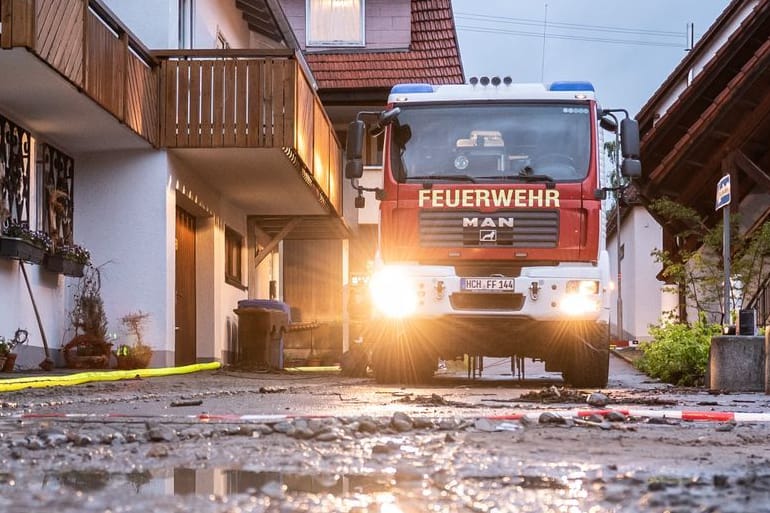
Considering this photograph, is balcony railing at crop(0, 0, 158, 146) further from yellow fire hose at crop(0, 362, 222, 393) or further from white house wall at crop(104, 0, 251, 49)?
yellow fire hose at crop(0, 362, 222, 393)

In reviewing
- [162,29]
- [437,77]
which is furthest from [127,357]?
[437,77]

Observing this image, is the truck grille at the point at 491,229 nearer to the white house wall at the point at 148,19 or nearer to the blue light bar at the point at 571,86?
the blue light bar at the point at 571,86

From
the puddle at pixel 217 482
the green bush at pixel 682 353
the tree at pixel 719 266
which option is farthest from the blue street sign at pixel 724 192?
the puddle at pixel 217 482

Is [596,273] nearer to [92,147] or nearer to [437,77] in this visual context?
[92,147]

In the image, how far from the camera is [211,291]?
20203 millimetres

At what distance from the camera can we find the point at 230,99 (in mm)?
16625

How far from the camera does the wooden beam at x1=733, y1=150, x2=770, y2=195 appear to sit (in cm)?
2192

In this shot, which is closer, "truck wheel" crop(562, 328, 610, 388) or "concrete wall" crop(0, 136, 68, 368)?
"truck wheel" crop(562, 328, 610, 388)

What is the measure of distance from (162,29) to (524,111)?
6.70 meters

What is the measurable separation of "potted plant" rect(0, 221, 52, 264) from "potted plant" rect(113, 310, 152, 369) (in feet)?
6.53

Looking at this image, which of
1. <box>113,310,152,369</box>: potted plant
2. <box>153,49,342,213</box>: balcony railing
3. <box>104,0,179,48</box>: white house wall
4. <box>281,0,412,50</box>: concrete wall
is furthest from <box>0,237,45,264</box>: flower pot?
<box>281,0,412,50</box>: concrete wall

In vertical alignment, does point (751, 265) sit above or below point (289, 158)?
below

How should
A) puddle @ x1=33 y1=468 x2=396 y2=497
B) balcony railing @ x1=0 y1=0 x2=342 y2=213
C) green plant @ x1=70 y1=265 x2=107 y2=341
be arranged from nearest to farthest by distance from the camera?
puddle @ x1=33 y1=468 x2=396 y2=497, balcony railing @ x1=0 y1=0 x2=342 y2=213, green plant @ x1=70 y1=265 x2=107 y2=341

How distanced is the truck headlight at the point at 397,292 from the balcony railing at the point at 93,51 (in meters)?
3.70
